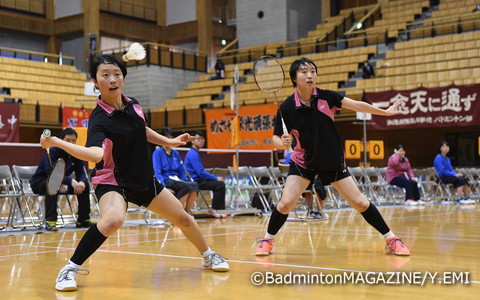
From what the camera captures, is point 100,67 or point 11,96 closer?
point 100,67

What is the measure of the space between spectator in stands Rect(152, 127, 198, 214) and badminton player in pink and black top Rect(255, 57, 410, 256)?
11.5 feet

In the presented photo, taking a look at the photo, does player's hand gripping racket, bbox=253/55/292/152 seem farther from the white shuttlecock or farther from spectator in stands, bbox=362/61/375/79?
spectator in stands, bbox=362/61/375/79

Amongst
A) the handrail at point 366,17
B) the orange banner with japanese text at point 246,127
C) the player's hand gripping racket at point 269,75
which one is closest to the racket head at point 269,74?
the player's hand gripping racket at point 269,75

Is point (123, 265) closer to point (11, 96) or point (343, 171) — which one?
point (343, 171)

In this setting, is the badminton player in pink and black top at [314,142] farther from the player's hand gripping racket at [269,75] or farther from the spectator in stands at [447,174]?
the spectator in stands at [447,174]

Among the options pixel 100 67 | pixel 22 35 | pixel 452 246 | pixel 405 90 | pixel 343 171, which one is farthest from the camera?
pixel 22 35

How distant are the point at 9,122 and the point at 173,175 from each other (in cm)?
1140

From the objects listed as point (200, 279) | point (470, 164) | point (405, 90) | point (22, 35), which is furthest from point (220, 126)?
point (200, 279)

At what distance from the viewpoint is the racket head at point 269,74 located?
623 centimetres

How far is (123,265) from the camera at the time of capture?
4707 mm

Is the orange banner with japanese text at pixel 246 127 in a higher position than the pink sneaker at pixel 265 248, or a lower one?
higher

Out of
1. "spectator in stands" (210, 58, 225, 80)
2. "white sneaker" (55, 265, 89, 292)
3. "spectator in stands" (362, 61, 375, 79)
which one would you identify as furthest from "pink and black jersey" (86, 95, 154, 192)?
"spectator in stands" (210, 58, 225, 80)

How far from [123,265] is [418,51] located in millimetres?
16566

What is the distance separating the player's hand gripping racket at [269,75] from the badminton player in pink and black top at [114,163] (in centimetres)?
244
